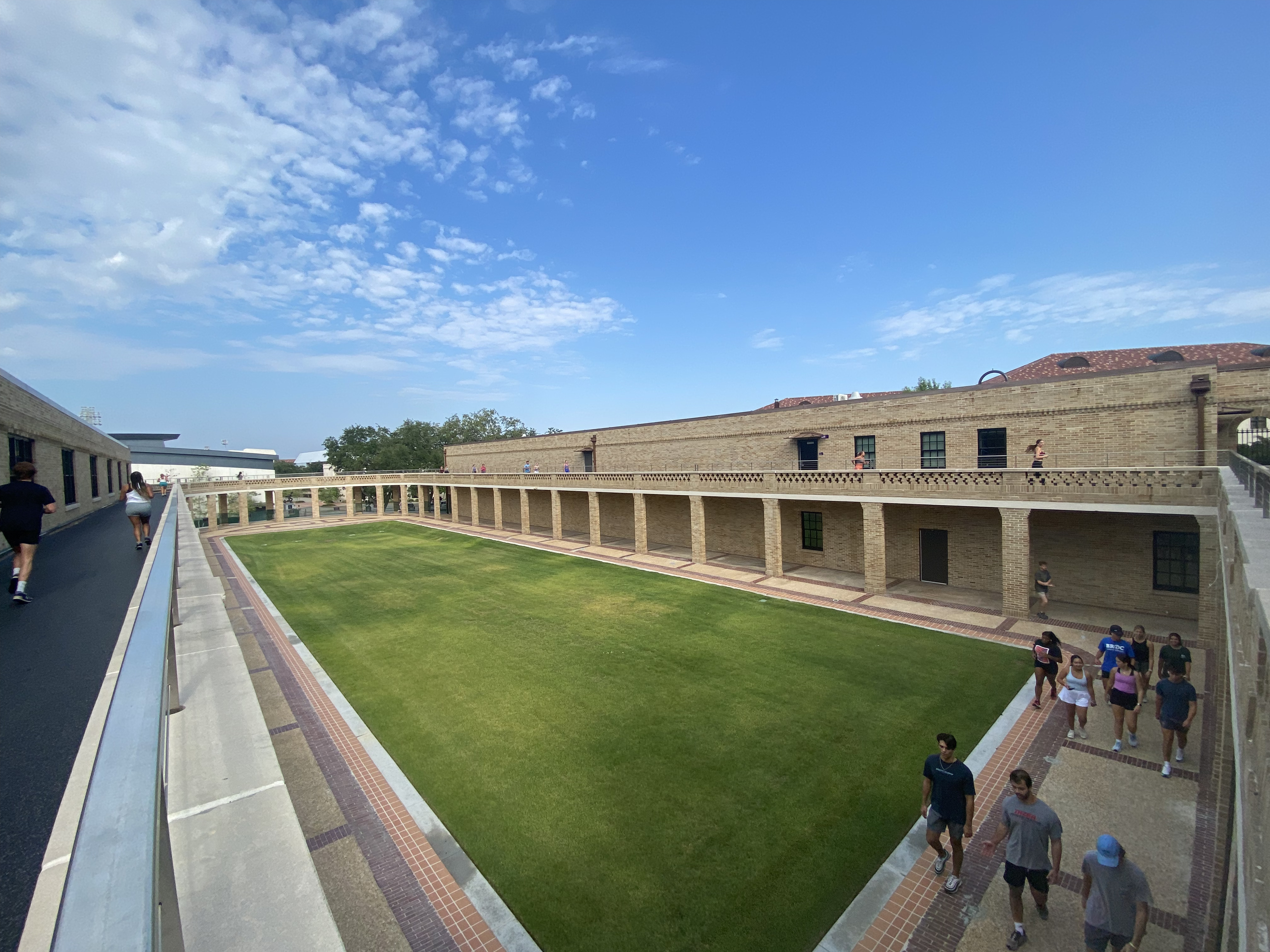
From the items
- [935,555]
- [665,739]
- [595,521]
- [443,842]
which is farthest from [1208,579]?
[595,521]

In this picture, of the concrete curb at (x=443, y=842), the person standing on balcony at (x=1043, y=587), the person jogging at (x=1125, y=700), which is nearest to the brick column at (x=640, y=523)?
the person standing on balcony at (x=1043, y=587)

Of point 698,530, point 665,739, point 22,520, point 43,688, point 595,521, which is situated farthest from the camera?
point 595,521

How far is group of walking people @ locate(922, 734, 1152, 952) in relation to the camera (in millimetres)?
5008

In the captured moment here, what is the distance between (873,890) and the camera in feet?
21.0

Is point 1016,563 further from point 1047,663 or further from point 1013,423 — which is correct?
point 1047,663

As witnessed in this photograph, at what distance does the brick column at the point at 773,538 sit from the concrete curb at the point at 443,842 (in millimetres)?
14803

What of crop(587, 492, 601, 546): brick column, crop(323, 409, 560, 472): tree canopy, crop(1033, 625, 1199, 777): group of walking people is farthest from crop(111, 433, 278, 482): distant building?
crop(1033, 625, 1199, 777): group of walking people

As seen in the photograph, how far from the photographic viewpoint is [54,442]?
36.9 ft

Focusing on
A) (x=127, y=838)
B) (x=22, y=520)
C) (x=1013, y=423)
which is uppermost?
(x=1013, y=423)

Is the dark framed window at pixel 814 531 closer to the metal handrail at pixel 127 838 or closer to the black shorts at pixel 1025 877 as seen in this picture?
the black shorts at pixel 1025 877

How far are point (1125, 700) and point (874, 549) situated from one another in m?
9.84

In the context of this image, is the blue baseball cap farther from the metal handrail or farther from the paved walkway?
the metal handrail

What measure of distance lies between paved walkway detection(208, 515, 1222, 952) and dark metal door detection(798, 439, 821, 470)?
10611 mm

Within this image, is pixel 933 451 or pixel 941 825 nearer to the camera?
pixel 941 825
